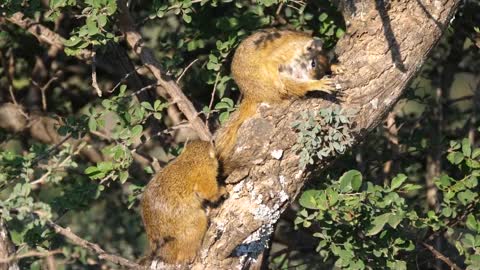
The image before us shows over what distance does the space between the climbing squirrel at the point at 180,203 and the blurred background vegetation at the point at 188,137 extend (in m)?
0.17

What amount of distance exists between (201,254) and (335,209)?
0.62 m

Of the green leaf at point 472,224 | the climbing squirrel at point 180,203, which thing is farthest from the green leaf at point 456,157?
the climbing squirrel at point 180,203

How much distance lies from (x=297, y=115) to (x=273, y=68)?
0.80 m

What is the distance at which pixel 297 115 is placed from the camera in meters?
3.60

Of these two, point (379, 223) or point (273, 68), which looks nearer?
point (379, 223)

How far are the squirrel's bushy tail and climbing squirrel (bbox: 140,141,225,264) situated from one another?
0.05 m

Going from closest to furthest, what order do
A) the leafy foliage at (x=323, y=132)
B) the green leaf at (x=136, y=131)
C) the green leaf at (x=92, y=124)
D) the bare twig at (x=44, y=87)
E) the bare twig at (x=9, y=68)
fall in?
the leafy foliage at (x=323, y=132), the green leaf at (x=136, y=131), the green leaf at (x=92, y=124), the bare twig at (x=44, y=87), the bare twig at (x=9, y=68)

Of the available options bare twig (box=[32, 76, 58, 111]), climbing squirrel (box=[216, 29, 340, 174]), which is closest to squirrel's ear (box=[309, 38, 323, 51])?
climbing squirrel (box=[216, 29, 340, 174])

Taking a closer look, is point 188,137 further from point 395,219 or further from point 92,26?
point 395,219

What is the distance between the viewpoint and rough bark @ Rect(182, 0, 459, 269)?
356 cm

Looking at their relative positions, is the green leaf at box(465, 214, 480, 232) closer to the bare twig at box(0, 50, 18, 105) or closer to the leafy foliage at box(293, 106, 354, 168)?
the leafy foliage at box(293, 106, 354, 168)

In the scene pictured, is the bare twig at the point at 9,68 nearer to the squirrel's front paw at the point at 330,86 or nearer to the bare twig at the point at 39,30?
the bare twig at the point at 39,30

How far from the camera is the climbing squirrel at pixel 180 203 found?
153 inches

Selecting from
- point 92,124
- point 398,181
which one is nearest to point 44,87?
point 92,124
